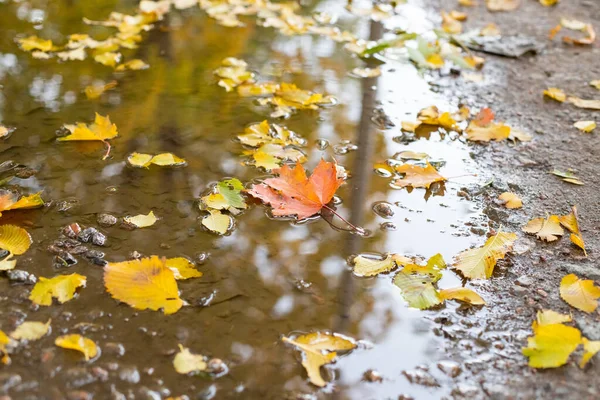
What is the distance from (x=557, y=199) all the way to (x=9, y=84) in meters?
2.08

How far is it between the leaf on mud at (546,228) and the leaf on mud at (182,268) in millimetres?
919

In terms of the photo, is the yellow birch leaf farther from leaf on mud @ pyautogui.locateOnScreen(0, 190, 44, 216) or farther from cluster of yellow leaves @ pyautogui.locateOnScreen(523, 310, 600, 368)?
cluster of yellow leaves @ pyautogui.locateOnScreen(523, 310, 600, 368)

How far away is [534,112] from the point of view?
226 cm

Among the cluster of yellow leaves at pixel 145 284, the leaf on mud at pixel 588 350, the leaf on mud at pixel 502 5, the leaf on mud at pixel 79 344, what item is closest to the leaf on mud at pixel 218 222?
the cluster of yellow leaves at pixel 145 284

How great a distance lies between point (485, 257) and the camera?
146 cm

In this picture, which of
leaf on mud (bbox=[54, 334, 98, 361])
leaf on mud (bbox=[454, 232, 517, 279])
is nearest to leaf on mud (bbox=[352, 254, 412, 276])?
leaf on mud (bbox=[454, 232, 517, 279])

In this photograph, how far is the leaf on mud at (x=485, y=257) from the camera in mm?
1426

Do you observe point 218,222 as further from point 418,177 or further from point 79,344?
point 418,177

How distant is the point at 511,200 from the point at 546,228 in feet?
0.50

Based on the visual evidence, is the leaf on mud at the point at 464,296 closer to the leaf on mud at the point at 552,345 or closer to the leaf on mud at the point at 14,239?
the leaf on mud at the point at 552,345

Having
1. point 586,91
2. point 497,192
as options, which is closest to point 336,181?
point 497,192

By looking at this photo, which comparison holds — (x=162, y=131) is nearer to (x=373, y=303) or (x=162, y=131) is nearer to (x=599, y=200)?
(x=373, y=303)

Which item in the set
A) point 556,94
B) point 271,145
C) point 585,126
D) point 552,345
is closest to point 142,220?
point 271,145

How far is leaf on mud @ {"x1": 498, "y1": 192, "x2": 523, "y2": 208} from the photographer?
169cm
